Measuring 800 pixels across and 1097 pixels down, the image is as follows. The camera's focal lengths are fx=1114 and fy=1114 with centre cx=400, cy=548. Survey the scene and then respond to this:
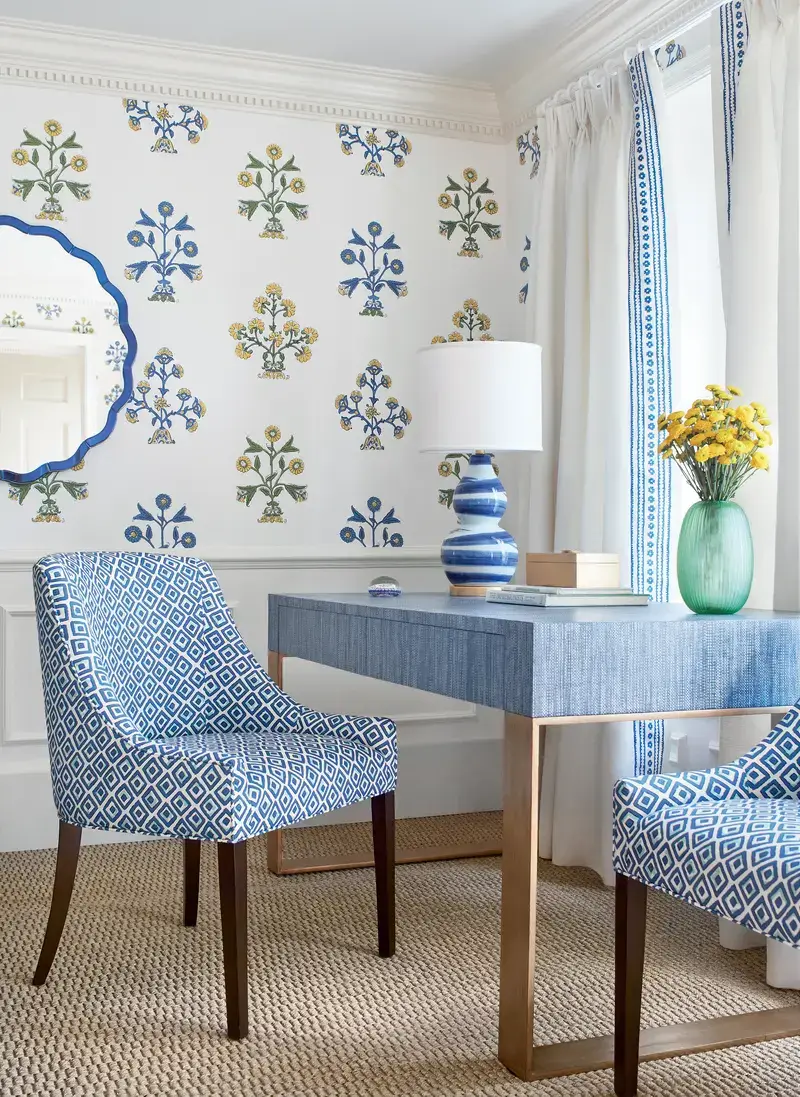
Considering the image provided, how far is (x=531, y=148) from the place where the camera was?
11.4 feet

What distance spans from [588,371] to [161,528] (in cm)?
129

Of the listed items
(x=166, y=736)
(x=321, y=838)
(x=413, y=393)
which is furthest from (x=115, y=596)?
(x=413, y=393)

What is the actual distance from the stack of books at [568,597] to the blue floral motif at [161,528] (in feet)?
4.33

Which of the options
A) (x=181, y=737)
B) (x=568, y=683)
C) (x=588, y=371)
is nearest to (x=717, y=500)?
(x=568, y=683)

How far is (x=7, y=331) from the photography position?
10.1ft

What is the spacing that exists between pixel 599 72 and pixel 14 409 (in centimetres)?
182

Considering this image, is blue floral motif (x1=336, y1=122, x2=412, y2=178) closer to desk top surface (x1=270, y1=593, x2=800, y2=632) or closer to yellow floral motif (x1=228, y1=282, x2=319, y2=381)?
yellow floral motif (x1=228, y1=282, x2=319, y2=381)

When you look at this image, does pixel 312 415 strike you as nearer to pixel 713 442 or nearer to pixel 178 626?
pixel 178 626

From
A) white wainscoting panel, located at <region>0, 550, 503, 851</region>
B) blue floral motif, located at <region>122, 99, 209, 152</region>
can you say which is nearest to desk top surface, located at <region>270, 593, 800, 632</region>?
white wainscoting panel, located at <region>0, 550, 503, 851</region>

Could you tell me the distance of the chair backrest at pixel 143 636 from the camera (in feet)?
6.64

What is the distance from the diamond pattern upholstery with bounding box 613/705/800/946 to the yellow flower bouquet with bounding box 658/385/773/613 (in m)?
0.37

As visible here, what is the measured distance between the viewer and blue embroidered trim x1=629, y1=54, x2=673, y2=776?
2725 mm

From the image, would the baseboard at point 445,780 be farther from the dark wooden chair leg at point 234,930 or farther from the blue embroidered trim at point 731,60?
the blue embroidered trim at point 731,60

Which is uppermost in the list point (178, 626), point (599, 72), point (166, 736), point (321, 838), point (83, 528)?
point (599, 72)
